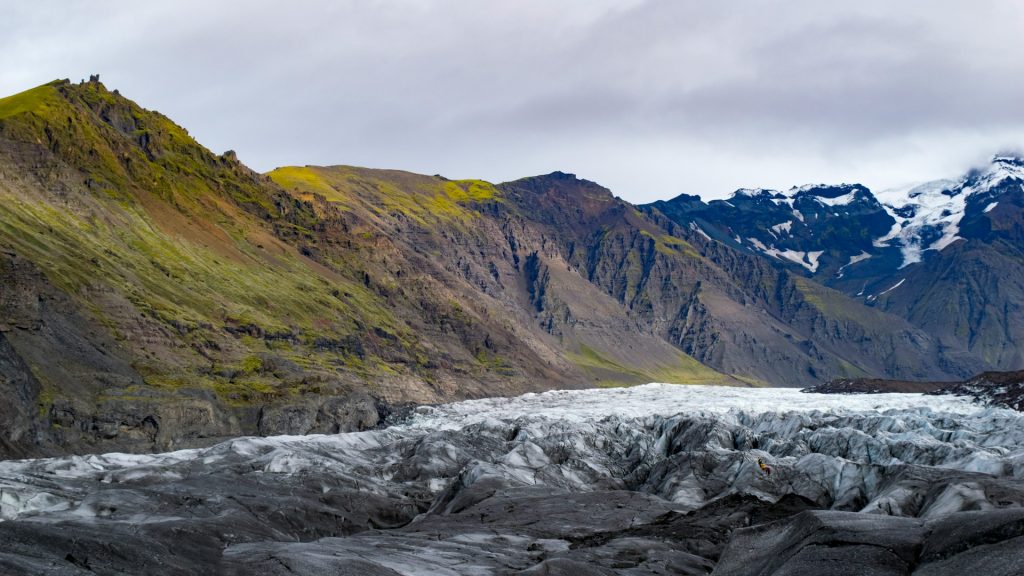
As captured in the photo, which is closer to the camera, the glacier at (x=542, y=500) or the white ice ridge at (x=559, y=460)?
the glacier at (x=542, y=500)

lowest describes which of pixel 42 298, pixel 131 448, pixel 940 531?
pixel 131 448

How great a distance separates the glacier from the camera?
3769 centimetres

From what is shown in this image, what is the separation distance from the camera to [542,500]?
9138 centimetres

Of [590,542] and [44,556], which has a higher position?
[44,556]

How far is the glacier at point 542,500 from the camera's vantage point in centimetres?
3769

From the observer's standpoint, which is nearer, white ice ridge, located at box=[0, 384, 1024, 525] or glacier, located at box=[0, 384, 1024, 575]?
glacier, located at box=[0, 384, 1024, 575]

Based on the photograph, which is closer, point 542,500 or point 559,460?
point 542,500

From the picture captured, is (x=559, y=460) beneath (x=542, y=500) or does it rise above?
beneath

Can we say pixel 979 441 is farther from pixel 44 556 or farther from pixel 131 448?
pixel 131 448

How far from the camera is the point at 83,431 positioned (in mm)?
155500

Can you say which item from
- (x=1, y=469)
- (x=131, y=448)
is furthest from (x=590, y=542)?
(x=131, y=448)

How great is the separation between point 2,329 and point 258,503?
325 feet

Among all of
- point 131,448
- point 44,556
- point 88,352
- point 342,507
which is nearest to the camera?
point 44,556

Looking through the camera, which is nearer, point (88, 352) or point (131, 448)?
point (131, 448)
